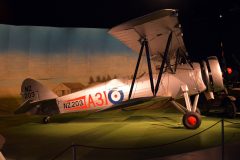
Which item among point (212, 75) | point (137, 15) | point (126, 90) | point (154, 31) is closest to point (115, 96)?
point (126, 90)

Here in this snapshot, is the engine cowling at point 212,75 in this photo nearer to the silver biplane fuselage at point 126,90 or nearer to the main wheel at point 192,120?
the silver biplane fuselage at point 126,90

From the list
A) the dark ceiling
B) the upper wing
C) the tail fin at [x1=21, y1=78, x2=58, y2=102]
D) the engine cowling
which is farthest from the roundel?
the dark ceiling

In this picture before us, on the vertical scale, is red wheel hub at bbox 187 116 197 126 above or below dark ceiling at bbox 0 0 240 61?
below

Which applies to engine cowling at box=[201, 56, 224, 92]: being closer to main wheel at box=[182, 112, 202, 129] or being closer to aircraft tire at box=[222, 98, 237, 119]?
main wheel at box=[182, 112, 202, 129]

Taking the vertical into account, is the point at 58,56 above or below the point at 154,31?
below

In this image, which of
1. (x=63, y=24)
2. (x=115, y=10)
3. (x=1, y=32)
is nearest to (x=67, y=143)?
(x=1, y=32)

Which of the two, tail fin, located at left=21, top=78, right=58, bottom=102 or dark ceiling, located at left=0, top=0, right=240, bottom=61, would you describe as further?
dark ceiling, located at left=0, top=0, right=240, bottom=61

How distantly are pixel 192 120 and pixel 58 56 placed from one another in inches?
206

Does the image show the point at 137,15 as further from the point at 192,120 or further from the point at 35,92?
the point at 192,120

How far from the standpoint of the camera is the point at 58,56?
10.9 meters

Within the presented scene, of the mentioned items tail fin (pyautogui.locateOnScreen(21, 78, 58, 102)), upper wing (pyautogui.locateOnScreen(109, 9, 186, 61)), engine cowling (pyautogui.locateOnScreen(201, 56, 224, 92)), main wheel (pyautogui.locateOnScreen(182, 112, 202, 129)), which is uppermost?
upper wing (pyautogui.locateOnScreen(109, 9, 186, 61))

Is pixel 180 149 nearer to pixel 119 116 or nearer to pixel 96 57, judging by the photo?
pixel 119 116

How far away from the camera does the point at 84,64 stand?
37.0 feet

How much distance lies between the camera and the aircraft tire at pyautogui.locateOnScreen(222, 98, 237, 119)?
8930mm
